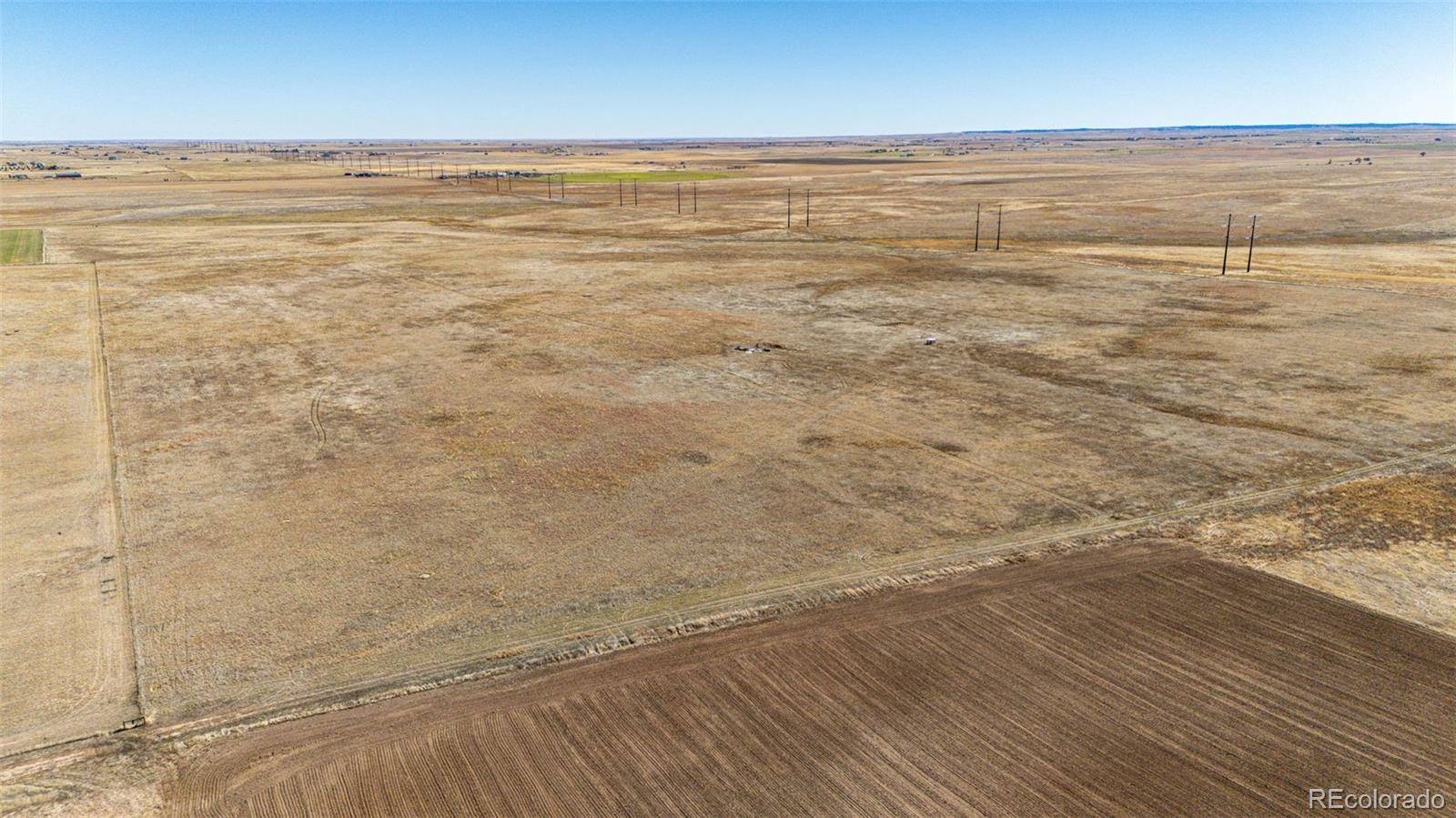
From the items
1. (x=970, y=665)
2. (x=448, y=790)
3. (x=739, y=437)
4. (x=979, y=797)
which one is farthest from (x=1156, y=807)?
(x=739, y=437)

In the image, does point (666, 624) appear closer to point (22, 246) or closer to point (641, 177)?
point (22, 246)

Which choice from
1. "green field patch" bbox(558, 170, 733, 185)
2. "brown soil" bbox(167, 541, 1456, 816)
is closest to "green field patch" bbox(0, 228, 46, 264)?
"brown soil" bbox(167, 541, 1456, 816)

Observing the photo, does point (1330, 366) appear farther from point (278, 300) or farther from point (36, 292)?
point (36, 292)


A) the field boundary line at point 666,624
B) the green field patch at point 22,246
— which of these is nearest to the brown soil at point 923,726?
the field boundary line at point 666,624

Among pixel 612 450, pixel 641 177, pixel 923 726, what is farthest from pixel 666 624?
pixel 641 177

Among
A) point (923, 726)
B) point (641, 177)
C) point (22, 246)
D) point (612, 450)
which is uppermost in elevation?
point (641, 177)

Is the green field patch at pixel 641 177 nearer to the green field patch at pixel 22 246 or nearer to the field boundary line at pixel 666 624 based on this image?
the green field patch at pixel 22 246
